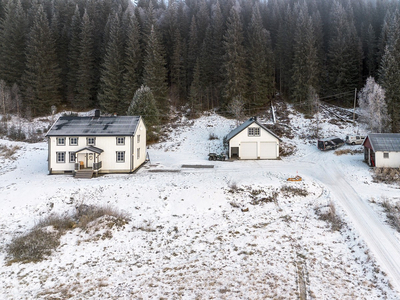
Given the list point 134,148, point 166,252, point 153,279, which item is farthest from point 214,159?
point 153,279

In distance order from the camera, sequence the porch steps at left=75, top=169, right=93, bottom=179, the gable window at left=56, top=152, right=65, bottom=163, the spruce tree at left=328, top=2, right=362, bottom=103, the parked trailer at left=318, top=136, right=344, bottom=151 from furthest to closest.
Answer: the spruce tree at left=328, top=2, right=362, bottom=103, the parked trailer at left=318, top=136, right=344, bottom=151, the gable window at left=56, top=152, right=65, bottom=163, the porch steps at left=75, top=169, right=93, bottom=179

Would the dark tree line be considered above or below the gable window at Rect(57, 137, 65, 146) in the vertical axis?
above

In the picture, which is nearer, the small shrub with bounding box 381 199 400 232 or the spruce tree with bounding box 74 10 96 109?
the small shrub with bounding box 381 199 400 232

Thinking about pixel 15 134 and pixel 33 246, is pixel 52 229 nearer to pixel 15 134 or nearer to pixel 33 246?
pixel 33 246

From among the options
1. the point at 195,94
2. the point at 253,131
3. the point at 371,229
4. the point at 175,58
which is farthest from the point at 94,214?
the point at 175,58

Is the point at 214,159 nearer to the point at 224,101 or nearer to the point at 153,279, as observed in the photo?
the point at 224,101

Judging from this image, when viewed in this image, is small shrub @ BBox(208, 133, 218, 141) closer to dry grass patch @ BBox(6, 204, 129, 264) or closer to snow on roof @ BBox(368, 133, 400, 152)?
snow on roof @ BBox(368, 133, 400, 152)

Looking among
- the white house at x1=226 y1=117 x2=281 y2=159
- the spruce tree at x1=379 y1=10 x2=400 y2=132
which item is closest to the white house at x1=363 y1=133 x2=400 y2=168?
the white house at x1=226 y1=117 x2=281 y2=159

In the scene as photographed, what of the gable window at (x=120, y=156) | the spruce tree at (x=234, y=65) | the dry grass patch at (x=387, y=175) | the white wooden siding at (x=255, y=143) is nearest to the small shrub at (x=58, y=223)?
the gable window at (x=120, y=156)
